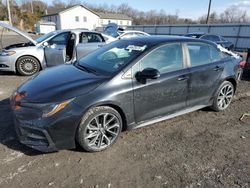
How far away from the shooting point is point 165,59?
3.55m

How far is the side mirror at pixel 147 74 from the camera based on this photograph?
3.14 metres

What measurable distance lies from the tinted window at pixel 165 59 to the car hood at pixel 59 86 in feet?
2.57

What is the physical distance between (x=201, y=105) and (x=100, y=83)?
2.20 m

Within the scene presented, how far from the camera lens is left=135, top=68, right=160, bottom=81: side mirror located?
3139 mm

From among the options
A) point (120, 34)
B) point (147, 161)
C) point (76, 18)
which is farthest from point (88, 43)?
point (76, 18)

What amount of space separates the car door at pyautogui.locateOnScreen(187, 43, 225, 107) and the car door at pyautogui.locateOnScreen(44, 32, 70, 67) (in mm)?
4452

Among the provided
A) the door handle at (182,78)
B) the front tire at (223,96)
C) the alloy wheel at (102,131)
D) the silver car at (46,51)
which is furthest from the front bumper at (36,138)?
the silver car at (46,51)

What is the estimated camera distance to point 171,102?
11.9 ft

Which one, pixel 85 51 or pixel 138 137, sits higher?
pixel 85 51

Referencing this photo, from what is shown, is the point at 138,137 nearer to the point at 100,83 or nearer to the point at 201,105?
Answer: the point at 100,83

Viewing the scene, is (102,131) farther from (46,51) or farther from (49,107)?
(46,51)

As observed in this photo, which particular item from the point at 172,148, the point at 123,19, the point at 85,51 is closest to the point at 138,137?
the point at 172,148

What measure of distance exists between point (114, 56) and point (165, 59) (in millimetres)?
858

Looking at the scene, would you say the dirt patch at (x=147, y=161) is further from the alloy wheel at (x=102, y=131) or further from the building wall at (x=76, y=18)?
the building wall at (x=76, y=18)
